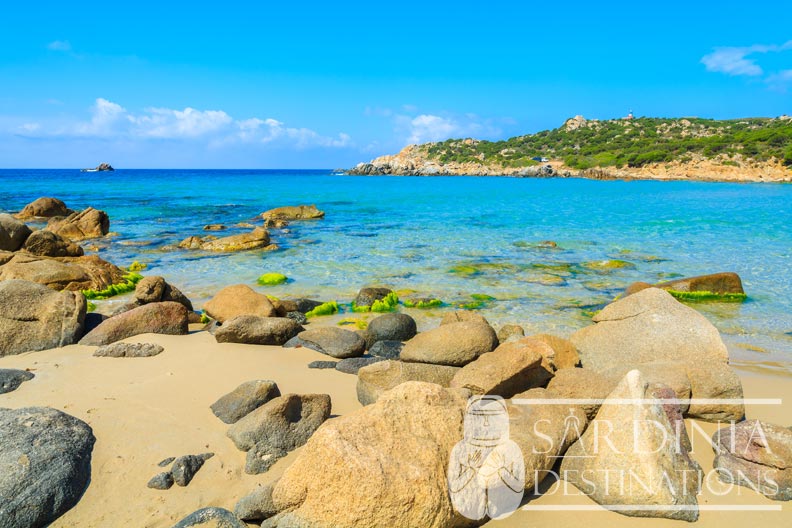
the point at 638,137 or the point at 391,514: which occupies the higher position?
the point at 638,137

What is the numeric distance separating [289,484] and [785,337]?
9.07 m

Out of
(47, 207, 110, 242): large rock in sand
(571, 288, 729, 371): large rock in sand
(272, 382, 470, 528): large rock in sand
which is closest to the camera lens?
(272, 382, 470, 528): large rock in sand

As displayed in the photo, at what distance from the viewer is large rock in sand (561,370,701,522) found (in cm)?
371

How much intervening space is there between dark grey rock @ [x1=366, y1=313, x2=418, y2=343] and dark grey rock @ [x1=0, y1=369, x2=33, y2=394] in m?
4.65

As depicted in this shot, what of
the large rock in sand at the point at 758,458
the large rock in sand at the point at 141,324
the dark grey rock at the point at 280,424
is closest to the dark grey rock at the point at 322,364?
the dark grey rock at the point at 280,424

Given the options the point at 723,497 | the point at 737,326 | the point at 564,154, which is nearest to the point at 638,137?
the point at 564,154

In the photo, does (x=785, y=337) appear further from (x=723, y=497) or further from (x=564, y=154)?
(x=564, y=154)

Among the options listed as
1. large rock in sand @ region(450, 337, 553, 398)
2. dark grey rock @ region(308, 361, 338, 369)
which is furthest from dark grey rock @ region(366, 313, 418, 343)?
large rock in sand @ region(450, 337, 553, 398)

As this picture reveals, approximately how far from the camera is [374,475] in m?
3.33

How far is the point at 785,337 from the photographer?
868 cm

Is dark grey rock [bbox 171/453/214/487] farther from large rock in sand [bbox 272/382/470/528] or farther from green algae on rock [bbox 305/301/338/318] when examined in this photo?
green algae on rock [bbox 305/301/338/318]

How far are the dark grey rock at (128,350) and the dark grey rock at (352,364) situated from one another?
262 centimetres

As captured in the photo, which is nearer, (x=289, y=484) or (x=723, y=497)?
(x=289, y=484)

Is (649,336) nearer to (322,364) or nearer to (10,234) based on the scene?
(322,364)
